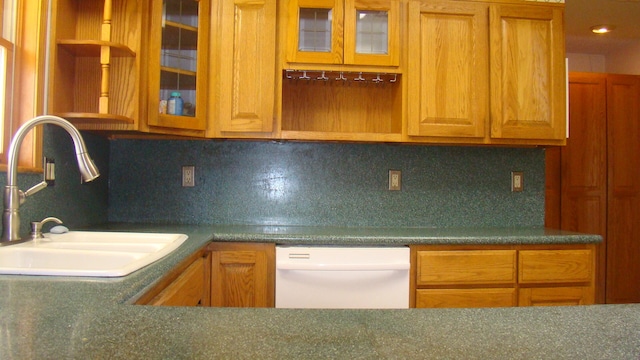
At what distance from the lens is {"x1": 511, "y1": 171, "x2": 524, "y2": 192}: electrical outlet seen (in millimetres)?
2459

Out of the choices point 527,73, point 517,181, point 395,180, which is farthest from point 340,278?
point 527,73

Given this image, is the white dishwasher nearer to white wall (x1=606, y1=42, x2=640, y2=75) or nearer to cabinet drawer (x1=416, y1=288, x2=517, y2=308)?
cabinet drawer (x1=416, y1=288, x2=517, y2=308)

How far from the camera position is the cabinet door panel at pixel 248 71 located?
2.06 meters

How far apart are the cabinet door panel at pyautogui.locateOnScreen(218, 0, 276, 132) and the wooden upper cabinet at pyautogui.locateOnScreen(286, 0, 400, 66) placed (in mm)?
123

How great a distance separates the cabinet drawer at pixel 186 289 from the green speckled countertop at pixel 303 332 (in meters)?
0.36

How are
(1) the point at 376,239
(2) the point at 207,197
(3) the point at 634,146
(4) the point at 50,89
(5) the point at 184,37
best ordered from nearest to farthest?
(4) the point at 50,89 → (1) the point at 376,239 → (5) the point at 184,37 → (2) the point at 207,197 → (3) the point at 634,146

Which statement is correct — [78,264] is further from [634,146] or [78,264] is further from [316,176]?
[634,146]

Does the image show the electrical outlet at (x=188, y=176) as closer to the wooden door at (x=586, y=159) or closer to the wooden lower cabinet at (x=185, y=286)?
the wooden lower cabinet at (x=185, y=286)

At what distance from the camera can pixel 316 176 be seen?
7.77ft

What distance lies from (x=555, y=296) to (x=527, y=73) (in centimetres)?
116

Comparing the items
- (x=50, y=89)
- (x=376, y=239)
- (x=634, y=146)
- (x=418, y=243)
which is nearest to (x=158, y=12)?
(x=50, y=89)

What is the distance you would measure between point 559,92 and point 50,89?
96.9 inches

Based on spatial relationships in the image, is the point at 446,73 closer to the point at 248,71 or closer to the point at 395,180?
the point at 395,180

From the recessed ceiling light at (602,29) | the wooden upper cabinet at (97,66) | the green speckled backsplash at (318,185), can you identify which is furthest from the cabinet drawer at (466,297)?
the recessed ceiling light at (602,29)
